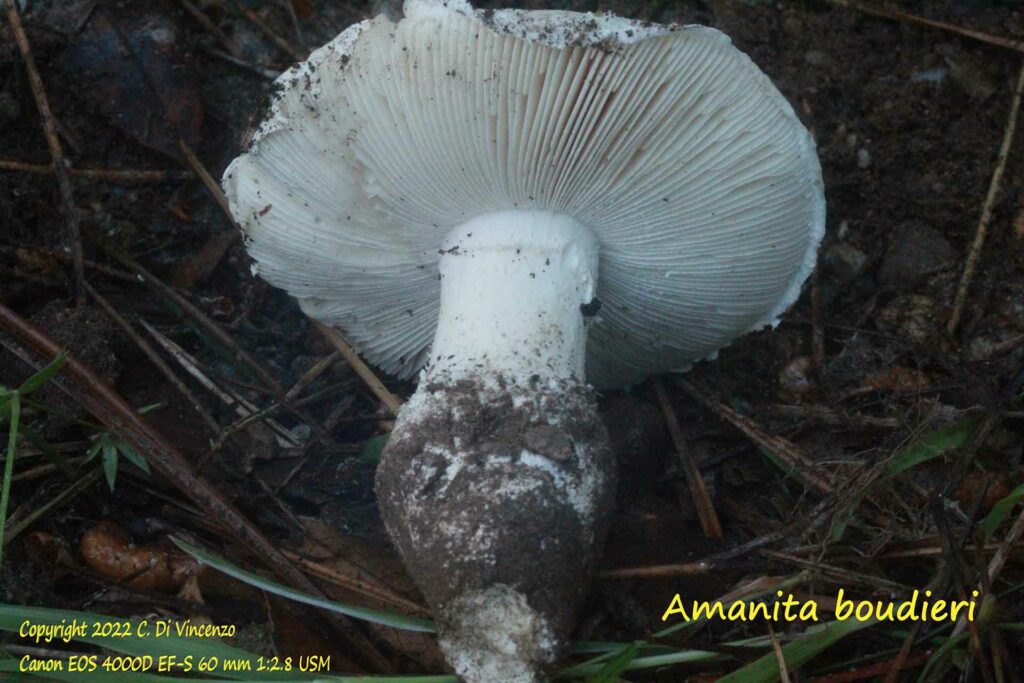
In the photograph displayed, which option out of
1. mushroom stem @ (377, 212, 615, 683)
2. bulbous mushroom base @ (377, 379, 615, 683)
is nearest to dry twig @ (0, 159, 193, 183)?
mushroom stem @ (377, 212, 615, 683)

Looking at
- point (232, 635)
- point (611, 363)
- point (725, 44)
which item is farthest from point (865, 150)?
point (232, 635)

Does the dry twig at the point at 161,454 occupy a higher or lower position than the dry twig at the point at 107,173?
lower

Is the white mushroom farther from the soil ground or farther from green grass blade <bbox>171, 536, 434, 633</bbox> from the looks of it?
the soil ground

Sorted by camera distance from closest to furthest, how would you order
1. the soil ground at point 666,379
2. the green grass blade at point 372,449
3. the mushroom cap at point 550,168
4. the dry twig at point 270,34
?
the mushroom cap at point 550,168 → the soil ground at point 666,379 → the green grass blade at point 372,449 → the dry twig at point 270,34

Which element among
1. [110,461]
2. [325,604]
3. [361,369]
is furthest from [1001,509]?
[110,461]

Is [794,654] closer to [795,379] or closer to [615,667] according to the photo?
[615,667]

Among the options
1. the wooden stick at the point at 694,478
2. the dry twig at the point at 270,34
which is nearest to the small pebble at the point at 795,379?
the wooden stick at the point at 694,478

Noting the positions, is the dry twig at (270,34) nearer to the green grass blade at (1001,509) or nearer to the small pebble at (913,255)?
the small pebble at (913,255)
